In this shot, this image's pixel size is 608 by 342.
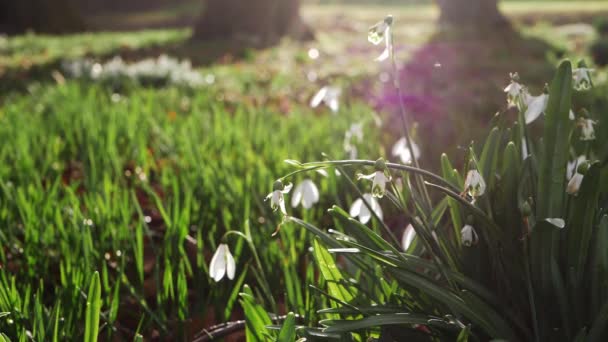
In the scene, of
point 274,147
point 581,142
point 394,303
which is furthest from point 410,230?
point 274,147

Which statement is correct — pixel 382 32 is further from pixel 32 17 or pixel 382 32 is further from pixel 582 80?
pixel 32 17

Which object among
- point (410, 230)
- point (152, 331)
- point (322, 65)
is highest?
point (410, 230)

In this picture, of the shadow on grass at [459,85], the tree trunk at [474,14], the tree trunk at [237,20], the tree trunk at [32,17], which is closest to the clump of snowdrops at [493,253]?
the shadow on grass at [459,85]

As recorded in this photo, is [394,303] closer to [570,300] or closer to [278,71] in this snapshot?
[570,300]

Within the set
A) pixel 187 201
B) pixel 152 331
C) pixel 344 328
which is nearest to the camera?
pixel 344 328

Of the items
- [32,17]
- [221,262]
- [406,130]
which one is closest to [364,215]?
[406,130]

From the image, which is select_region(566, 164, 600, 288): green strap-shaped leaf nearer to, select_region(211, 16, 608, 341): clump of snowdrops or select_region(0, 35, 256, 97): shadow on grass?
select_region(211, 16, 608, 341): clump of snowdrops

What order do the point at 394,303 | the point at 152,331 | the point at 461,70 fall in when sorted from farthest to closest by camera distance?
the point at 461,70
the point at 152,331
the point at 394,303

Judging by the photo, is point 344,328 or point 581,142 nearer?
point 344,328
